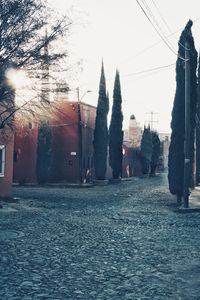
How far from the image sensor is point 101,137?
34.6 m

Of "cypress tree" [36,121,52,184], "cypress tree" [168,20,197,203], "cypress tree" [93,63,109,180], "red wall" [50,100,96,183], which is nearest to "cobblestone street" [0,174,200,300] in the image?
"cypress tree" [168,20,197,203]

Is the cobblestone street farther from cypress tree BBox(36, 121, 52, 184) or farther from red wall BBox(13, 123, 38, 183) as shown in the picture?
red wall BBox(13, 123, 38, 183)

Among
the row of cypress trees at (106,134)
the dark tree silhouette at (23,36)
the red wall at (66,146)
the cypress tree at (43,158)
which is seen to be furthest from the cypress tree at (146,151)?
the dark tree silhouette at (23,36)

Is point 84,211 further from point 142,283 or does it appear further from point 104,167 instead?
point 104,167

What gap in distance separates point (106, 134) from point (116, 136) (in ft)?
6.32

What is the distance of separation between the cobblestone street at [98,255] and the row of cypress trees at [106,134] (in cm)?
1881

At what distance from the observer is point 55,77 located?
1373 cm

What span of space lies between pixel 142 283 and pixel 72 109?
1092 inches

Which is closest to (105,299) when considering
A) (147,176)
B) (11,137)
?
(11,137)

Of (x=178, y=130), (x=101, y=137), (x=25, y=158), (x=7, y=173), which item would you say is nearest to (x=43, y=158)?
(x=25, y=158)

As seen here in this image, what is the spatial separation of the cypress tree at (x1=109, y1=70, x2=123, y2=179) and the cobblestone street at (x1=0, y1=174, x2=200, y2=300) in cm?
2070

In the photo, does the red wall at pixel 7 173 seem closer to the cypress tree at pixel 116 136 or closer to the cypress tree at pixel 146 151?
the cypress tree at pixel 116 136

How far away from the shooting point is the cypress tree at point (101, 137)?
34.1 m

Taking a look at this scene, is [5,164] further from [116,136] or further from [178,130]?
[116,136]
